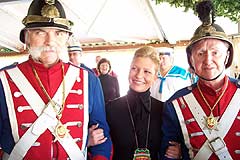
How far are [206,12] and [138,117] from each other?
0.79 metres

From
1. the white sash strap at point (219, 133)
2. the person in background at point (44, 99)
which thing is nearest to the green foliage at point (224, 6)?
the white sash strap at point (219, 133)

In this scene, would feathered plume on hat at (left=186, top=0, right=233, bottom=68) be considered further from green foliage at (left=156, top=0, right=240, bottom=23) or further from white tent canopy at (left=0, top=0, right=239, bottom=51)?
white tent canopy at (left=0, top=0, right=239, bottom=51)

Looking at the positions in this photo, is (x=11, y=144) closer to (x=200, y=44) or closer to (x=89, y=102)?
(x=89, y=102)

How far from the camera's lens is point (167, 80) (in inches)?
170

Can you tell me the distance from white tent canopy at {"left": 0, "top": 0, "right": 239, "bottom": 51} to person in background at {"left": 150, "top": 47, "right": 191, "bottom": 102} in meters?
2.43

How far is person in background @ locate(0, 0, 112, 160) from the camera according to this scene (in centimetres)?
189

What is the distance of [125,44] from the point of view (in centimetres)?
1080

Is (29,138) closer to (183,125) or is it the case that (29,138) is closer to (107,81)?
(183,125)

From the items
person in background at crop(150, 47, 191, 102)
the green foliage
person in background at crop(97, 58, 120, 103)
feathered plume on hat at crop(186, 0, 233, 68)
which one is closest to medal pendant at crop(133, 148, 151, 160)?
feathered plume on hat at crop(186, 0, 233, 68)

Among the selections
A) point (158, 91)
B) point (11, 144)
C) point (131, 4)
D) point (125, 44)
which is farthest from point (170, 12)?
point (11, 144)

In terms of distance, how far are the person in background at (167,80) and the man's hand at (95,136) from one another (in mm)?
2066

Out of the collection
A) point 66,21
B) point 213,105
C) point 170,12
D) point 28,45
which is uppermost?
point 170,12

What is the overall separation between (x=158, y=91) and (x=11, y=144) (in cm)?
251

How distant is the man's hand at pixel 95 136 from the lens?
207cm
